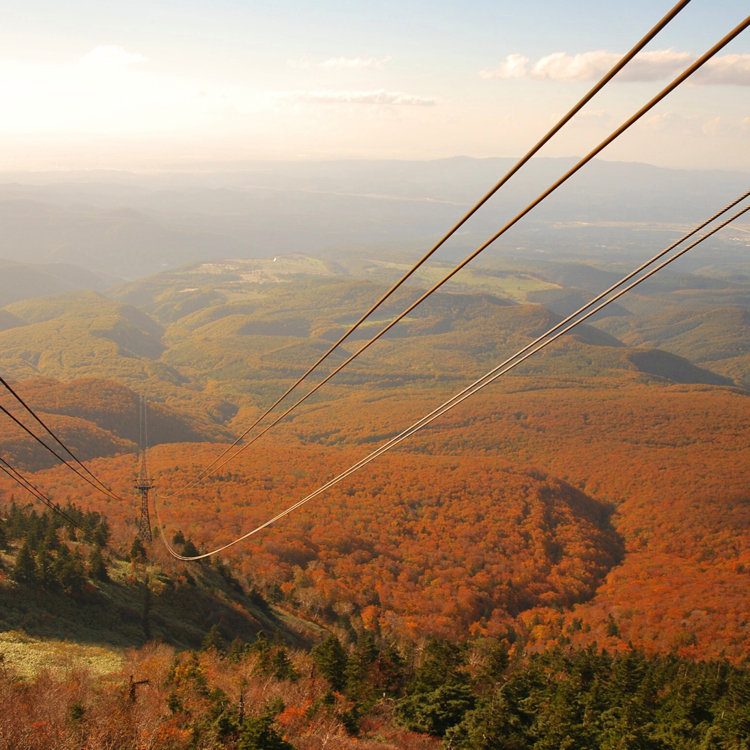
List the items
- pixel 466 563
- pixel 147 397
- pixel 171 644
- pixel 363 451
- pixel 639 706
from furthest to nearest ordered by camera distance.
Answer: pixel 147 397, pixel 363 451, pixel 466 563, pixel 171 644, pixel 639 706

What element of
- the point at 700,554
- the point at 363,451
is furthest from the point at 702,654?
the point at 363,451

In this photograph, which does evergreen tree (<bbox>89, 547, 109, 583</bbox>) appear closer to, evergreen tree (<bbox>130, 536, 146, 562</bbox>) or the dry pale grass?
evergreen tree (<bbox>130, 536, 146, 562</bbox>)

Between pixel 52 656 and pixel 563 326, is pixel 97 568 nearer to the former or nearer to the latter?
pixel 52 656

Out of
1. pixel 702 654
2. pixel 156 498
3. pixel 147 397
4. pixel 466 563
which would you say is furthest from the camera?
pixel 147 397

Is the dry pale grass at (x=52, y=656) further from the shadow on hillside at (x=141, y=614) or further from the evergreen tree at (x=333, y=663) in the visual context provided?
the evergreen tree at (x=333, y=663)

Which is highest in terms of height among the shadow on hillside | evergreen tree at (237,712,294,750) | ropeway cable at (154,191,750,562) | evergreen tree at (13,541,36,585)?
ropeway cable at (154,191,750,562)

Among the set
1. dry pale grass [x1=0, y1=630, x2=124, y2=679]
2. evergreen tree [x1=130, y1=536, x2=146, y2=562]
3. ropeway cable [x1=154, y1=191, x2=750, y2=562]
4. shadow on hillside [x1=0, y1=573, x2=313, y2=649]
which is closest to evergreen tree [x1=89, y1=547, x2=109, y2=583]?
shadow on hillside [x1=0, y1=573, x2=313, y2=649]

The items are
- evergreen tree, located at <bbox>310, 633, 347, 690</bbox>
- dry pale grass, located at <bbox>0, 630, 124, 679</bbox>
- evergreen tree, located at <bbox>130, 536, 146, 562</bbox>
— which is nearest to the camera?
dry pale grass, located at <bbox>0, 630, 124, 679</bbox>

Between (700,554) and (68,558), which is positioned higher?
(68,558)

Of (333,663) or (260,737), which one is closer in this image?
(260,737)

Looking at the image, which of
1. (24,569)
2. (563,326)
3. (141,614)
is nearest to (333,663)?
(141,614)

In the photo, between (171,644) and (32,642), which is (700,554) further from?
(32,642)
